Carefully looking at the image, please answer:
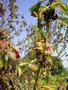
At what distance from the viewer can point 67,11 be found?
2.86 ft

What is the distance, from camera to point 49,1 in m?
0.86

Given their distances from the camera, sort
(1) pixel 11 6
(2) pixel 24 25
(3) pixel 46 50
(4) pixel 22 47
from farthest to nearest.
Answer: (2) pixel 24 25 → (4) pixel 22 47 → (1) pixel 11 6 → (3) pixel 46 50

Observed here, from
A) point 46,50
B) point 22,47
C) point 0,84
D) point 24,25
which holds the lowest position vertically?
point 0,84

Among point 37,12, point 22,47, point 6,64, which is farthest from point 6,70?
point 22,47

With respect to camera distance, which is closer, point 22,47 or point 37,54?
point 37,54

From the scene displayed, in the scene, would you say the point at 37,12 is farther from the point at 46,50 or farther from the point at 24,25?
the point at 24,25

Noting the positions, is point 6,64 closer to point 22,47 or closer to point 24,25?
point 22,47

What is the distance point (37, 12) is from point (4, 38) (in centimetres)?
16

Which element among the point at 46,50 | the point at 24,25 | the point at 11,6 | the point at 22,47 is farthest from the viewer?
the point at 24,25

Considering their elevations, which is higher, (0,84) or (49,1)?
(49,1)

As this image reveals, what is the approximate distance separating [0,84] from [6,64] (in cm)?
8

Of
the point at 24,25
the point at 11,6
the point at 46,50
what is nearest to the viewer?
the point at 46,50

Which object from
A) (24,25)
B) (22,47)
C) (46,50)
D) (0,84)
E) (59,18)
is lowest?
(0,84)

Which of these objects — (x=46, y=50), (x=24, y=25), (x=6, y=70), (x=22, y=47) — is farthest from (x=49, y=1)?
(x=24, y=25)
